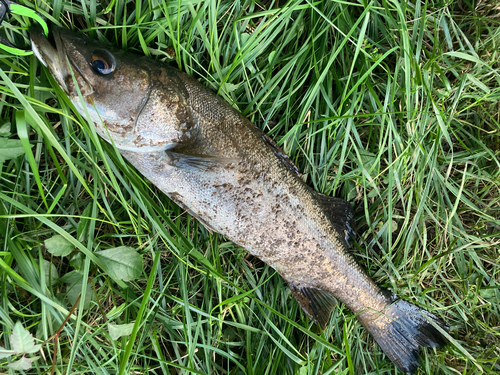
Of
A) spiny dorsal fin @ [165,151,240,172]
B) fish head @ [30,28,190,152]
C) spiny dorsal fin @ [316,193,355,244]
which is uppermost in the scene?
fish head @ [30,28,190,152]

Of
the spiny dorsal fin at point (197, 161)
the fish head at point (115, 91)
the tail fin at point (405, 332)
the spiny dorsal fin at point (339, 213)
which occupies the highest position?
the fish head at point (115, 91)

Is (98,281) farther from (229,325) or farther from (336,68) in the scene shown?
(336,68)

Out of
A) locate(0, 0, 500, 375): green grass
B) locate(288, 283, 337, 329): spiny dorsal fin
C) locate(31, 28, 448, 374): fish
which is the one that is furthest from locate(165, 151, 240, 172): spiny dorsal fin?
locate(288, 283, 337, 329): spiny dorsal fin

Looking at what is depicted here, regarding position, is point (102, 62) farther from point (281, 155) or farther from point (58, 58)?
point (281, 155)

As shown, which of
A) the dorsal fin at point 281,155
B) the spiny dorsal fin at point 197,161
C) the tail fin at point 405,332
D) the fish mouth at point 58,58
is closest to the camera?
the fish mouth at point 58,58

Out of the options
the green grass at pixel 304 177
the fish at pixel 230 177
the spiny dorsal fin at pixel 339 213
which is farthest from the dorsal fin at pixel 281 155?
the spiny dorsal fin at pixel 339 213

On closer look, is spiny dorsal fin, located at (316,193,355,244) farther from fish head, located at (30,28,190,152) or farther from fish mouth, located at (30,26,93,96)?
fish mouth, located at (30,26,93,96)

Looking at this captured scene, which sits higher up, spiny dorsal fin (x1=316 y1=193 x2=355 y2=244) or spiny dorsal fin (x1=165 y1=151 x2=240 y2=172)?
spiny dorsal fin (x1=165 y1=151 x2=240 y2=172)

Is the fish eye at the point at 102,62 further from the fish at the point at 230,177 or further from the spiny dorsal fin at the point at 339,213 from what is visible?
the spiny dorsal fin at the point at 339,213
